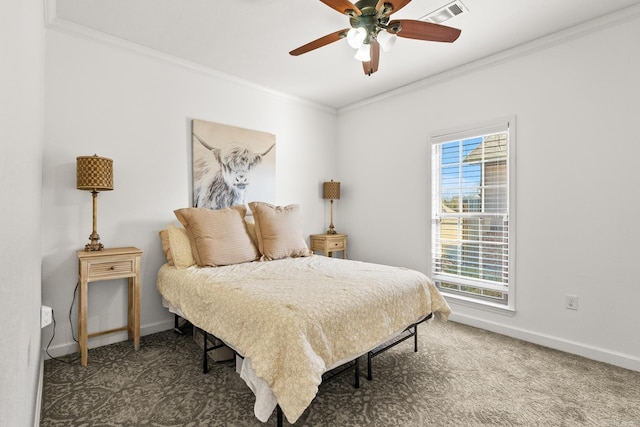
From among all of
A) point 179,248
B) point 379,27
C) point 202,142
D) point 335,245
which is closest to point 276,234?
point 179,248

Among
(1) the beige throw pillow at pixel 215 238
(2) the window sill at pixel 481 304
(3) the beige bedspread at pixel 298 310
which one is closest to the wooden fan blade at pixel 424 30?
(3) the beige bedspread at pixel 298 310

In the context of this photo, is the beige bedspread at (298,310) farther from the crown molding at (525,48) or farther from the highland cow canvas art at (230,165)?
the crown molding at (525,48)

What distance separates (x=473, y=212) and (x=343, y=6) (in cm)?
243

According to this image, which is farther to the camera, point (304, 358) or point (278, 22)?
point (278, 22)

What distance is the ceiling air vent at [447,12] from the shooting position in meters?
2.39

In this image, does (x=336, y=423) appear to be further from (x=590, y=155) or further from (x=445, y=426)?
Result: (x=590, y=155)

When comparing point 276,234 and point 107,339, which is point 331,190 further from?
point 107,339

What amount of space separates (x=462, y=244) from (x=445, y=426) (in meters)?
2.10

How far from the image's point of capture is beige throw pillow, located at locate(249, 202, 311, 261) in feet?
10.3

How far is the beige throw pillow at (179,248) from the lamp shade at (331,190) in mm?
2091

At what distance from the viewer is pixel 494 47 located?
3008mm

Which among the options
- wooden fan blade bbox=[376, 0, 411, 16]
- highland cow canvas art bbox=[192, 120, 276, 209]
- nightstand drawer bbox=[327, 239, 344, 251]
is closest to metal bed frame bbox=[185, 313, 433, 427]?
highland cow canvas art bbox=[192, 120, 276, 209]

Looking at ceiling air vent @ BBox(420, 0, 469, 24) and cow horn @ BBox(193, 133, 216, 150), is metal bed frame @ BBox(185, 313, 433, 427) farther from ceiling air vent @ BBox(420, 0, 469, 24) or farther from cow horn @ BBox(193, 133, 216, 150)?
ceiling air vent @ BBox(420, 0, 469, 24)

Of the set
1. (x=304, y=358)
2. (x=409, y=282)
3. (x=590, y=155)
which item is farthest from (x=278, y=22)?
(x=590, y=155)
